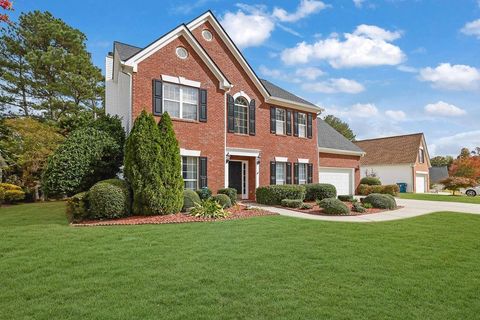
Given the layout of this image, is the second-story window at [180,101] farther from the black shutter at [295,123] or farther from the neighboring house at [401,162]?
the neighboring house at [401,162]

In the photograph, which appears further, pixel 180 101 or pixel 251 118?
pixel 251 118

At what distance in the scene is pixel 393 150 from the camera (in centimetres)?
3747

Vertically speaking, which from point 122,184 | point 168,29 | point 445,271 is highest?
point 168,29

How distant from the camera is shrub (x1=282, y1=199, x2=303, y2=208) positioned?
14633 mm

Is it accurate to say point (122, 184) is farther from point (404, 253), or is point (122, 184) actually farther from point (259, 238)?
point (404, 253)

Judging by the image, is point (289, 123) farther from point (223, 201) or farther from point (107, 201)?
point (107, 201)

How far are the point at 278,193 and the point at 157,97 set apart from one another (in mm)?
7335

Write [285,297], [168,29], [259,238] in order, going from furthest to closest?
1. [168,29]
2. [259,238]
3. [285,297]

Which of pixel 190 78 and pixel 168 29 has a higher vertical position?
pixel 168 29

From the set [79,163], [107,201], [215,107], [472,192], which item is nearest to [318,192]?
[215,107]

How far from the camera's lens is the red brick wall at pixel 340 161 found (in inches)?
887

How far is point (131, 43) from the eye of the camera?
60.8 ft

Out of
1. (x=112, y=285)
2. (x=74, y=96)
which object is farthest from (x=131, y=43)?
(x=112, y=285)

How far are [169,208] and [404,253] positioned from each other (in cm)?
748
